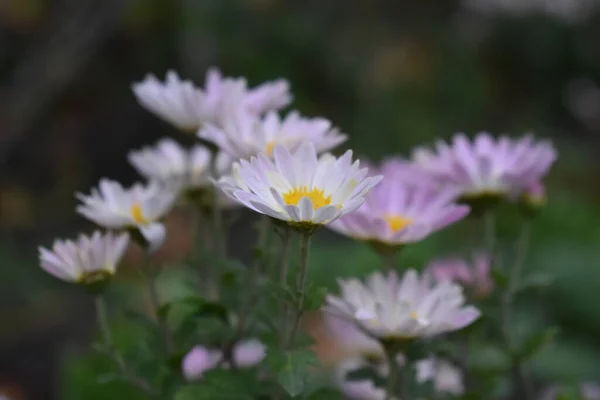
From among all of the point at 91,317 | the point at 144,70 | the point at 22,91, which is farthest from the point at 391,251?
the point at 144,70

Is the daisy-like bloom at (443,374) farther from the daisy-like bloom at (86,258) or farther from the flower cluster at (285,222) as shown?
the daisy-like bloom at (86,258)

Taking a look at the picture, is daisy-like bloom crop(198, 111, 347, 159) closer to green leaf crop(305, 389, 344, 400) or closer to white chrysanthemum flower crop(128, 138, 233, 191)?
white chrysanthemum flower crop(128, 138, 233, 191)

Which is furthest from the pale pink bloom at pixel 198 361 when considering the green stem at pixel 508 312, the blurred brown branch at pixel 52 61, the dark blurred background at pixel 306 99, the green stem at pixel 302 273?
the blurred brown branch at pixel 52 61

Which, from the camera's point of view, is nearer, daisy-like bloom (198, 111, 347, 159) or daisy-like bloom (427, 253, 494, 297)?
daisy-like bloom (198, 111, 347, 159)

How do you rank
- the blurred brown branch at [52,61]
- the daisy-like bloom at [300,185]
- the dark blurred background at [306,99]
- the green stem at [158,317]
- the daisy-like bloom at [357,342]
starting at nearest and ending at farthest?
the daisy-like bloom at [300,185]
the green stem at [158,317]
the daisy-like bloom at [357,342]
the dark blurred background at [306,99]
the blurred brown branch at [52,61]

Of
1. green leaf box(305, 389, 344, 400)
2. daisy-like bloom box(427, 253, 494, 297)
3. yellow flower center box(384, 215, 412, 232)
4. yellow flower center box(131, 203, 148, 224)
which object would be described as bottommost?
green leaf box(305, 389, 344, 400)

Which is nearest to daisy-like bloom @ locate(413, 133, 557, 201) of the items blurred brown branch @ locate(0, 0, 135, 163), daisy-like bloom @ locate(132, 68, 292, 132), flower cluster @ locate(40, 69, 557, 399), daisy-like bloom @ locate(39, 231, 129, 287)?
flower cluster @ locate(40, 69, 557, 399)
